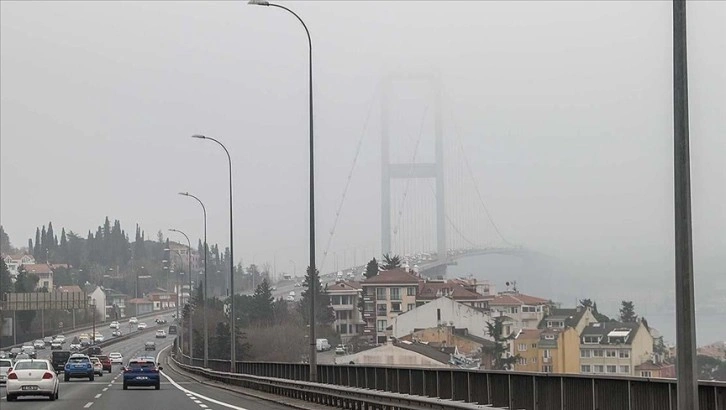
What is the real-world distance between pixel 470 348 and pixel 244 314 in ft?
211

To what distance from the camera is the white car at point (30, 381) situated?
38.4 metres

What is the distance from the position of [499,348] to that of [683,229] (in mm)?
50315

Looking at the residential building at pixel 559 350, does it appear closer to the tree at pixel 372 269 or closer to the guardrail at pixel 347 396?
the guardrail at pixel 347 396

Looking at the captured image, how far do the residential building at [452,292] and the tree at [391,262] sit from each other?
284cm

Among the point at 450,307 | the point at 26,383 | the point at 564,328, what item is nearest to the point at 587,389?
the point at 26,383

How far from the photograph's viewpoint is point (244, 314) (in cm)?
12812

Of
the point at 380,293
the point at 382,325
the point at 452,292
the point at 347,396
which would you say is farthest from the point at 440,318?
the point at 347,396

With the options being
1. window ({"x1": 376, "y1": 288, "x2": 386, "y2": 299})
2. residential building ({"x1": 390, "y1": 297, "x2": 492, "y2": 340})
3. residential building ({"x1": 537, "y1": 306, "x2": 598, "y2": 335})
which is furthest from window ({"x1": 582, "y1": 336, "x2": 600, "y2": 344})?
window ({"x1": 376, "y1": 288, "x2": 386, "y2": 299})

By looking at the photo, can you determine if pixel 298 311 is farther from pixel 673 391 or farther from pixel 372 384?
pixel 673 391

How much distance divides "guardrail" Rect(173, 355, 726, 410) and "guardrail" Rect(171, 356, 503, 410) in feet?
3.13

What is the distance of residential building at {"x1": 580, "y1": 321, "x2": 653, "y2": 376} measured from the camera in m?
33.4

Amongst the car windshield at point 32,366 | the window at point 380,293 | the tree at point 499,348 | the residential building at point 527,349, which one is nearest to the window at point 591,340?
the residential building at point 527,349

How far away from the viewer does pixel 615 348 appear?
37.0 meters

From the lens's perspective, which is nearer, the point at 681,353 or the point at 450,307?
the point at 681,353
